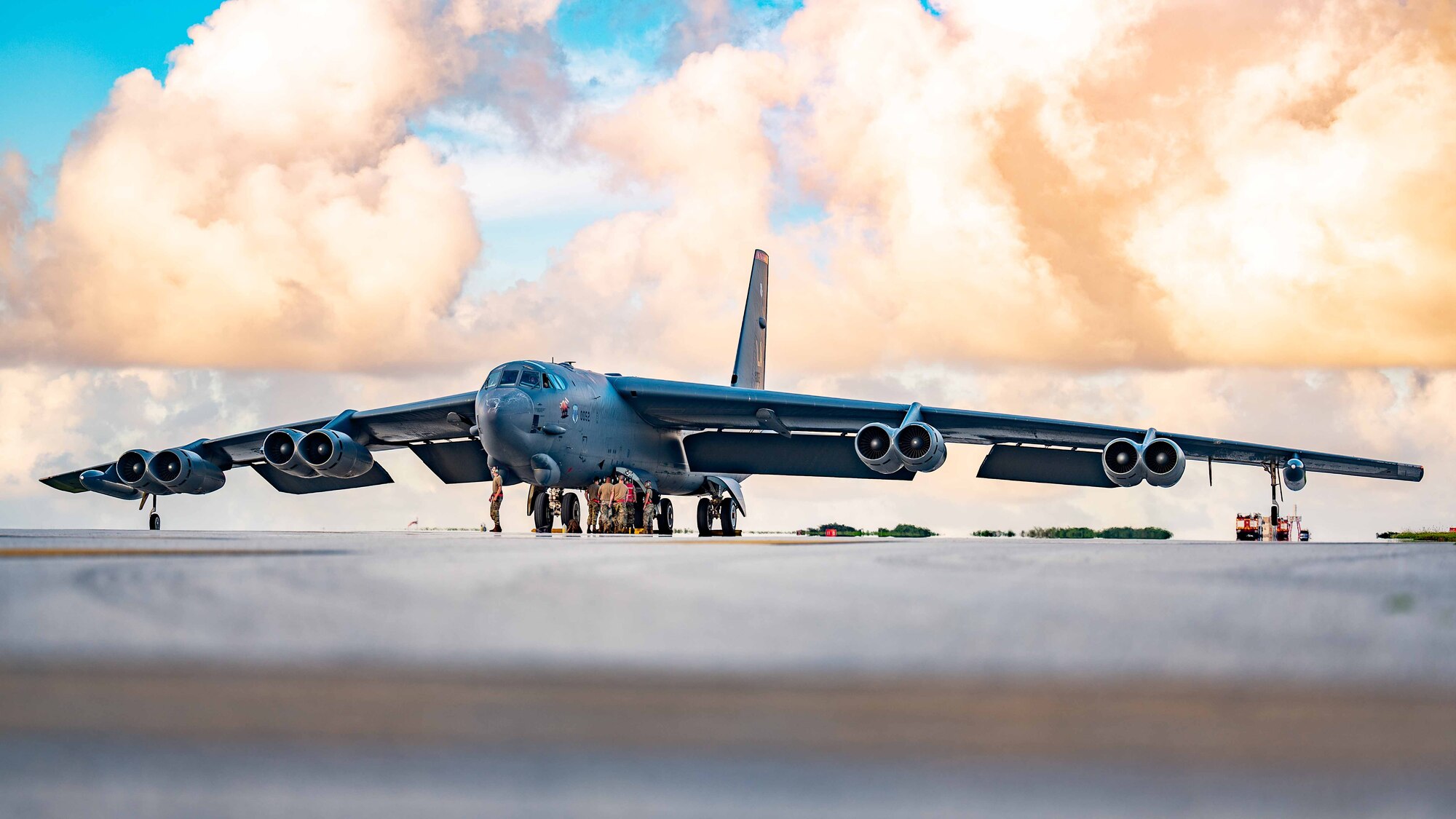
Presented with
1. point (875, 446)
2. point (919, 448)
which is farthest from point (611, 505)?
point (919, 448)

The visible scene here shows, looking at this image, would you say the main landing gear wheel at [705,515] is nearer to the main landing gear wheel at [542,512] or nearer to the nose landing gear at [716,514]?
the nose landing gear at [716,514]

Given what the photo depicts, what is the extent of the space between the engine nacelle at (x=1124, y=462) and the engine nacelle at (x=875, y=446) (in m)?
5.33

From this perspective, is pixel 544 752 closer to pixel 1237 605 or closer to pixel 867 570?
pixel 1237 605

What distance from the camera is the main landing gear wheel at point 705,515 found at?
33.9m

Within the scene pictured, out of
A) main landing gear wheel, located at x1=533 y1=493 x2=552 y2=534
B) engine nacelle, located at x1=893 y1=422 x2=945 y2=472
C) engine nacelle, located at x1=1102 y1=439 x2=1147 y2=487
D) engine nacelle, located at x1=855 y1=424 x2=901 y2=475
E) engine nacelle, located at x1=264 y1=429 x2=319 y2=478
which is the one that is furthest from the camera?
engine nacelle, located at x1=264 y1=429 x2=319 y2=478

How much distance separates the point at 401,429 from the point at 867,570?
23.7m

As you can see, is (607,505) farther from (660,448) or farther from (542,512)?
(660,448)

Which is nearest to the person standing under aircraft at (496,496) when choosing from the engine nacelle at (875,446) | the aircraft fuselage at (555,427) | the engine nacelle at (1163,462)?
the aircraft fuselage at (555,427)

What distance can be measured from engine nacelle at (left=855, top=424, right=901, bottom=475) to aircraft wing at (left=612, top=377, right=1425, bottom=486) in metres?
2.71

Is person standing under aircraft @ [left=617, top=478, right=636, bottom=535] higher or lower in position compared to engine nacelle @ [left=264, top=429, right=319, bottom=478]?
lower

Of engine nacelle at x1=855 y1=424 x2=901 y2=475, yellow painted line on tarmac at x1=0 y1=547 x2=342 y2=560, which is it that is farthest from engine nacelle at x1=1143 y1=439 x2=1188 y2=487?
yellow painted line on tarmac at x1=0 y1=547 x2=342 y2=560

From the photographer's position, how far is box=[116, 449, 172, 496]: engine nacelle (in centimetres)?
2966

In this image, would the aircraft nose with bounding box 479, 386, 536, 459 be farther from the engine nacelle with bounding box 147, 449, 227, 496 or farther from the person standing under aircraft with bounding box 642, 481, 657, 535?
the engine nacelle with bounding box 147, 449, 227, 496

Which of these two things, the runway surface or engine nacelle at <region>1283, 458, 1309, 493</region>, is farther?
engine nacelle at <region>1283, 458, 1309, 493</region>
